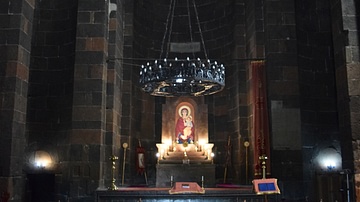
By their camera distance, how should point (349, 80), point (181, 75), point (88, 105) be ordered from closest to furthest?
point (349, 80) < point (181, 75) < point (88, 105)

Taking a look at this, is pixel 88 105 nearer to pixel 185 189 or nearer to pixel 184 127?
pixel 185 189

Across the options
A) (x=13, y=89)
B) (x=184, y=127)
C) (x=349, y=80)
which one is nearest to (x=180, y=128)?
(x=184, y=127)

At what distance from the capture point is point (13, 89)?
32.6 feet

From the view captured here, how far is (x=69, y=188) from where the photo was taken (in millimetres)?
12445

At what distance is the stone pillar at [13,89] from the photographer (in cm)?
964

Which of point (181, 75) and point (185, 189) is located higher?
point (181, 75)

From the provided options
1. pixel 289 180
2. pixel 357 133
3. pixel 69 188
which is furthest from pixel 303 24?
pixel 69 188

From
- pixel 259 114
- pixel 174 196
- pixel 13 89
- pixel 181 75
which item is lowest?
pixel 174 196

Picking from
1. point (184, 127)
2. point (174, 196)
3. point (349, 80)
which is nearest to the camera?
point (349, 80)

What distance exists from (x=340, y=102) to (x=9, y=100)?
25.5 ft

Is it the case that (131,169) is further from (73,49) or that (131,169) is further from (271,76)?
(271,76)

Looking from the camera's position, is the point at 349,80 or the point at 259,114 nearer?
the point at 349,80

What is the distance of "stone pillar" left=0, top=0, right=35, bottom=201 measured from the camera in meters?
9.64

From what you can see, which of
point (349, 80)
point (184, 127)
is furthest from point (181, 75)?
point (184, 127)
